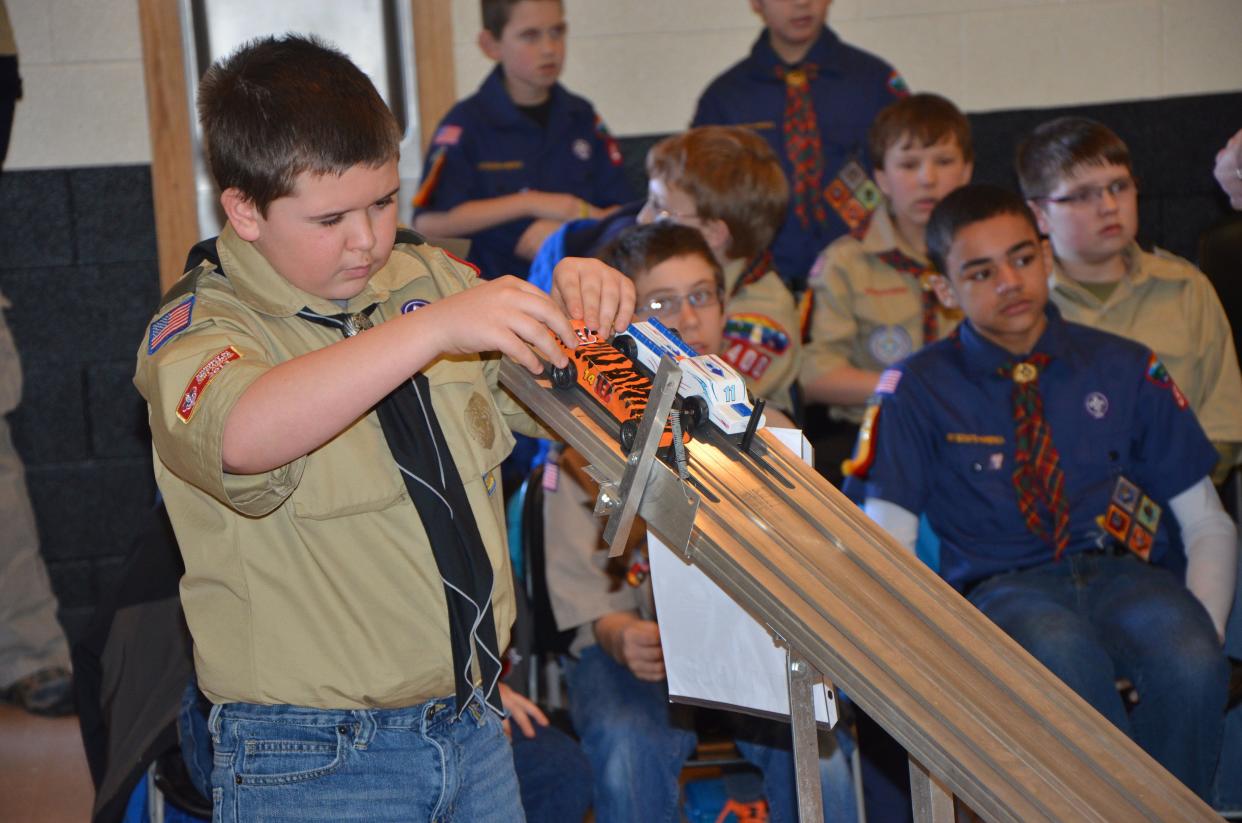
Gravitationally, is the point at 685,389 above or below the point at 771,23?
below

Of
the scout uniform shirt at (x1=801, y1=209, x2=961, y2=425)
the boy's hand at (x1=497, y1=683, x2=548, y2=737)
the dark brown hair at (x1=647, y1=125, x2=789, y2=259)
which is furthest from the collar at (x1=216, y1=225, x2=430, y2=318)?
the scout uniform shirt at (x1=801, y1=209, x2=961, y2=425)

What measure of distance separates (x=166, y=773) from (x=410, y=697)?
0.87 meters

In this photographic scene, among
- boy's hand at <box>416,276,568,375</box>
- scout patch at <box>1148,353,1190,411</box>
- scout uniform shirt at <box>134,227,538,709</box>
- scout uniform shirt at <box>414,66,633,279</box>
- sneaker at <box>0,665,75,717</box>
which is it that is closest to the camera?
boy's hand at <box>416,276,568,375</box>

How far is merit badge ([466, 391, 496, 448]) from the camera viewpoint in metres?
1.75

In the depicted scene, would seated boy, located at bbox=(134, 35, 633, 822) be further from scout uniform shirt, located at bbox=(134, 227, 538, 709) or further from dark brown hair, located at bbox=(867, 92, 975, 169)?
dark brown hair, located at bbox=(867, 92, 975, 169)

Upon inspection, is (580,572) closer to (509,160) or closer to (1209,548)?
(1209,548)

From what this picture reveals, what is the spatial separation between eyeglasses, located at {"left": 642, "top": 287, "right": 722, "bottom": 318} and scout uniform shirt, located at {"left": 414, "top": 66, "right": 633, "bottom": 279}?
3.91 feet

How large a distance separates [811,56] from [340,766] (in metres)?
3.20

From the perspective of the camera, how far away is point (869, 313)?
144 inches

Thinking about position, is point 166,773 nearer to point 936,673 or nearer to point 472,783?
point 472,783

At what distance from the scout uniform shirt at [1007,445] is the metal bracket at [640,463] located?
1432mm

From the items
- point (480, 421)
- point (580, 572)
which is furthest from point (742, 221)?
point (480, 421)

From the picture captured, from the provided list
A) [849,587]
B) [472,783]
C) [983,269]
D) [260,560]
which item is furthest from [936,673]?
[983,269]

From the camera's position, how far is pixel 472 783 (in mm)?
1683
